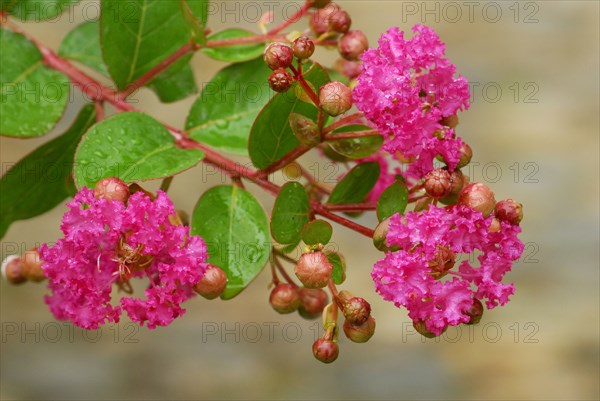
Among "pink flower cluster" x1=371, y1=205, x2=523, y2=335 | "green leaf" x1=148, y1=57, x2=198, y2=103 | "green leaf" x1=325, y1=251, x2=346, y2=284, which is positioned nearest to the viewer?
"pink flower cluster" x1=371, y1=205, x2=523, y2=335

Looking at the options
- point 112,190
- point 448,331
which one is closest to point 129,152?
point 112,190

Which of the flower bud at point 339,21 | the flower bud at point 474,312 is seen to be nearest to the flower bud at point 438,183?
the flower bud at point 474,312

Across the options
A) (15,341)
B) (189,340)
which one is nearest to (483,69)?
(189,340)

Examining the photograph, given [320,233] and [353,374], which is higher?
[320,233]

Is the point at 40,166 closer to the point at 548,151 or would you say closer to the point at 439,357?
the point at 439,357

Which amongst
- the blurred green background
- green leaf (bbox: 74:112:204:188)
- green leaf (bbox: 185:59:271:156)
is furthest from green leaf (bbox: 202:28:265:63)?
the blurred green background

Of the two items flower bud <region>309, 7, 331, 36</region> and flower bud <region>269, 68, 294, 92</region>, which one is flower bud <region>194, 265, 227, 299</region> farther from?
flower bud <region>309, 7, 331, 36</region>
